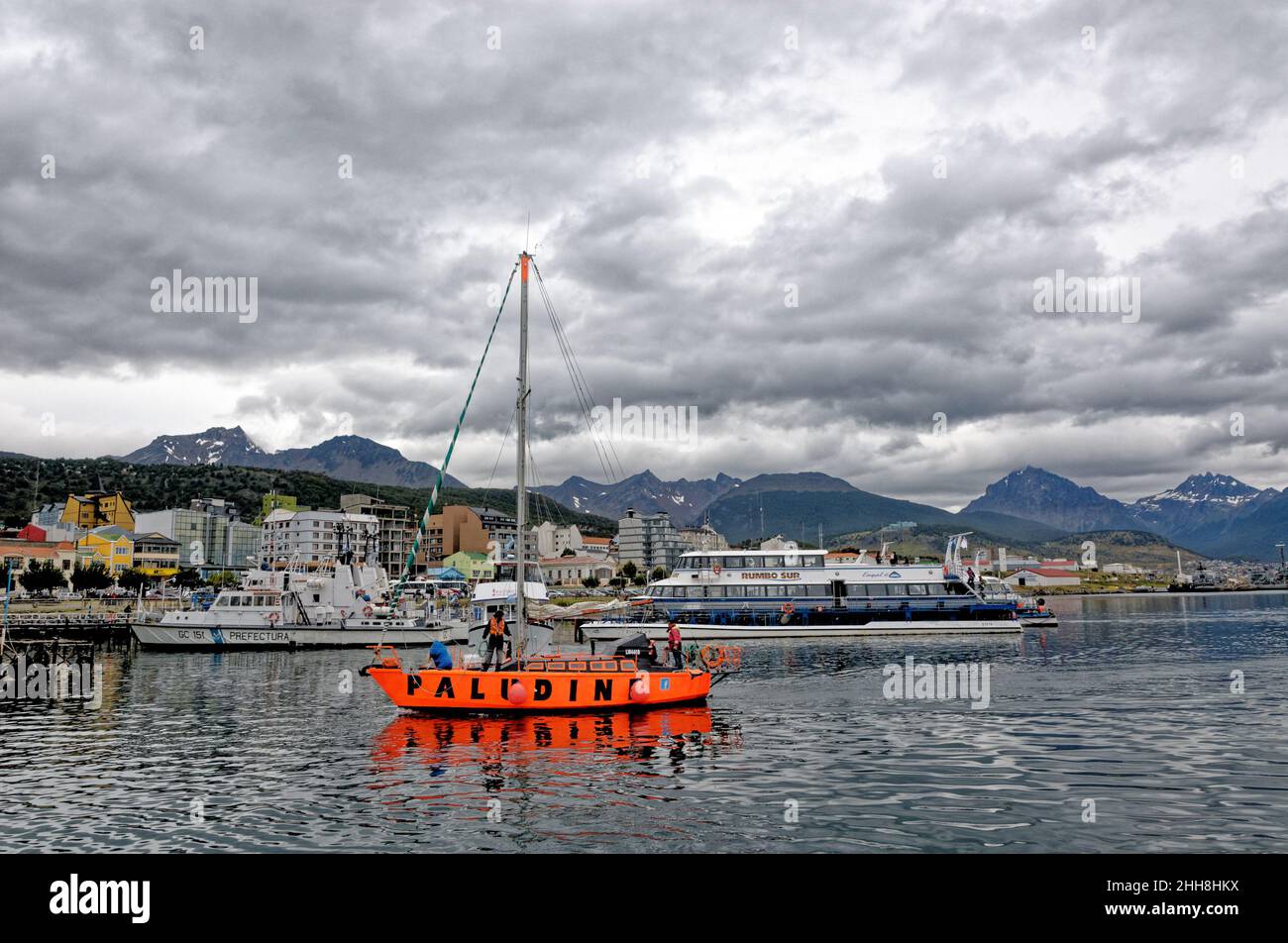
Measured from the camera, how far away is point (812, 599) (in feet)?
271

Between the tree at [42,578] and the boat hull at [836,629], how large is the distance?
86.1 m

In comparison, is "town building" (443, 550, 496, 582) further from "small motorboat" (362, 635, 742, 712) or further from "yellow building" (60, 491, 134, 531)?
"small motorboat" (362, 635, 742, 712)

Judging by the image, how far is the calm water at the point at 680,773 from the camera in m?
16.6

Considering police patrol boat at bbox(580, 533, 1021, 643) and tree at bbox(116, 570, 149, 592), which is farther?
tree at bbox(116, 570, 149, 592)

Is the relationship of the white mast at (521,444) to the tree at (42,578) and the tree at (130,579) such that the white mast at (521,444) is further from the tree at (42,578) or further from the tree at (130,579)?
the tree at (130,579)

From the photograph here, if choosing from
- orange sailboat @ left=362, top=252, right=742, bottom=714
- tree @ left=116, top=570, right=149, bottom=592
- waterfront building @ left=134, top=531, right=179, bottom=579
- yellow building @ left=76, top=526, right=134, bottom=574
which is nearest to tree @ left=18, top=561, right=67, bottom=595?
tree @ left=116, top=570, right=149, bottom=592

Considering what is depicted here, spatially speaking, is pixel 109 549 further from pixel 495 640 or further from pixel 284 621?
pixel 495 640

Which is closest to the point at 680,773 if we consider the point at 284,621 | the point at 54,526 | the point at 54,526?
the point at 284,621

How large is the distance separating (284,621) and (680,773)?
6021 centimetres

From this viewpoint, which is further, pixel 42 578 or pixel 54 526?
pixel 54 526

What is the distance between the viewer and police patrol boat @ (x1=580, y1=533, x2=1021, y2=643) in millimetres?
80688

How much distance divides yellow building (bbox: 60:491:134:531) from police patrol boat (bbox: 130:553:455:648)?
12106 centimetres

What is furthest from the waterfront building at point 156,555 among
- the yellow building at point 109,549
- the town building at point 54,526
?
the town building at point 54,526
